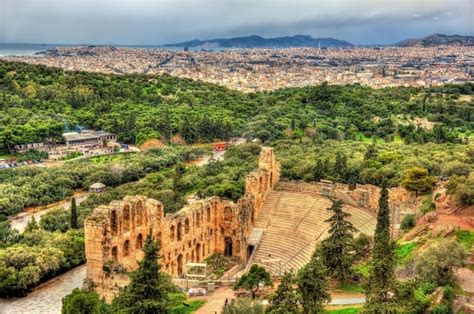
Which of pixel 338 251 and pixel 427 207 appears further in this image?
pixel 427 207

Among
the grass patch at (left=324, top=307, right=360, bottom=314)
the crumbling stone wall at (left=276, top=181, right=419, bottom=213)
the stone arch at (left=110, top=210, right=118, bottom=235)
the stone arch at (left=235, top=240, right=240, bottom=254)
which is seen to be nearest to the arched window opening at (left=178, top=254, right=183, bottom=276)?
the stone arch at (left=235, top=240, right=240, bottom=254)

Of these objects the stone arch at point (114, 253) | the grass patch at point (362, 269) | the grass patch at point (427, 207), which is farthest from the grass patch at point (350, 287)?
the stone arch at point (114, 253)

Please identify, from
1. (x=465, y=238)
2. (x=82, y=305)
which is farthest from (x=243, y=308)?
(x=465, y=238)

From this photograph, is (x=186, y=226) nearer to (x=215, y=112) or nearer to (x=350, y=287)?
(x=350, y=287)

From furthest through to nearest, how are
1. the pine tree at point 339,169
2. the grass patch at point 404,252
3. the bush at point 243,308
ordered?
the pine tree at point 339,169
the grass patch at point 404,252
the bush at point 243,308

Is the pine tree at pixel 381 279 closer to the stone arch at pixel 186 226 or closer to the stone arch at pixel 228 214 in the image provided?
the stone arch at pixel 186 226

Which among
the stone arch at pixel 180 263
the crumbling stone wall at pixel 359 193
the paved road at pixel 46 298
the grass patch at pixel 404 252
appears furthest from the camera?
the crumbling stone wall at pixel 359 193
